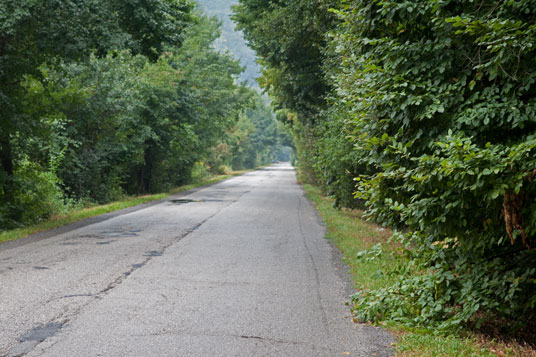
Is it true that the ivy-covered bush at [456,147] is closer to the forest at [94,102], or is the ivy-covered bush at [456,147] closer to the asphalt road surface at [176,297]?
the asphalt road surface at [176,297]

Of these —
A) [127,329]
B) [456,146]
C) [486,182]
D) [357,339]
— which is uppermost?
[456,146]

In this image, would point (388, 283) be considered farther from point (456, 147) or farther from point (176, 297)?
point (456, 147)

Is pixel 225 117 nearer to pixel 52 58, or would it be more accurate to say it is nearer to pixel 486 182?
pixel 52 58

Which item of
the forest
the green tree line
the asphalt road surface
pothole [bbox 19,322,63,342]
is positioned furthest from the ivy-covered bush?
the forest

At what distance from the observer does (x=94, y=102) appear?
19.6 metres

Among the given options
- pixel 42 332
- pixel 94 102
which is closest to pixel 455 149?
pixel 42 332

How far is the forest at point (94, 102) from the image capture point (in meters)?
11.6

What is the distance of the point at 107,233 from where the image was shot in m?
11.7

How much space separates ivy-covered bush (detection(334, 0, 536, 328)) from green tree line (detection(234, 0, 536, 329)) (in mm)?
13

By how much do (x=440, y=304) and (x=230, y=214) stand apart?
11.7m

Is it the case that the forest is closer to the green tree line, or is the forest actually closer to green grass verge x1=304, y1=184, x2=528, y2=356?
green grass verge x1=304, y1=184, x2=528, y2=356

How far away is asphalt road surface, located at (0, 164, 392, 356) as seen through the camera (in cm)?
459

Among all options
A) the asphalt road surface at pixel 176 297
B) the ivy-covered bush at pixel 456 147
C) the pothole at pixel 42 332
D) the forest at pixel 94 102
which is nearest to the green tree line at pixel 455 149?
the ivy-covered bush at pixel 456 147

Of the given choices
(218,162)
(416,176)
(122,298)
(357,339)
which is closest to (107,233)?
(122,298)
